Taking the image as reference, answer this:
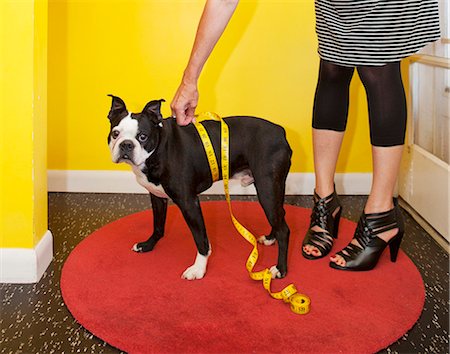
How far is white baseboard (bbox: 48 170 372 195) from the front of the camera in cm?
227

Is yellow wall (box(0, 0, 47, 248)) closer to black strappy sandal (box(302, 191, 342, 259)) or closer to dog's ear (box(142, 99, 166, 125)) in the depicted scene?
dog's ear (box(142, 99, 166, 125))

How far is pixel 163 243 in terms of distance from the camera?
1.69 meters

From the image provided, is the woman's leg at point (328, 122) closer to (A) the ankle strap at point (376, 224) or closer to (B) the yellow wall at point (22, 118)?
(A) the ankle strap at point (376, 224)

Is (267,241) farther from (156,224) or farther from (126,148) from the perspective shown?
(126,148)

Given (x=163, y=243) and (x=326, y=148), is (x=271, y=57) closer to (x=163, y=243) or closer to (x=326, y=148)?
(x=326, y=148)

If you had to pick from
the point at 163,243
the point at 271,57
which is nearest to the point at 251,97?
the point at 271,57

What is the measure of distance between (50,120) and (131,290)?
1.14 m

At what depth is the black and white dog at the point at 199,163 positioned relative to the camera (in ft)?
4.56

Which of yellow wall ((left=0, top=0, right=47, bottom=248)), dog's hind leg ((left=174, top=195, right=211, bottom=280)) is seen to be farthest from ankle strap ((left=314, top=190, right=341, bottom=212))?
yellow wall ((left=0, top=0, right=47, bottom=248))

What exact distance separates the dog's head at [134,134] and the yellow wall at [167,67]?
33.6 inches

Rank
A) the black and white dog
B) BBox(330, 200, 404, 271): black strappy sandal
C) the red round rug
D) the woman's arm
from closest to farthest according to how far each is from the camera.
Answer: the red round rug
the woman's arm
the black and white dog
BBox(330, 200, 404, 271): black strappy sandal

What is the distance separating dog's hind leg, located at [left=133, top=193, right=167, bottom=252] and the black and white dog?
135mm

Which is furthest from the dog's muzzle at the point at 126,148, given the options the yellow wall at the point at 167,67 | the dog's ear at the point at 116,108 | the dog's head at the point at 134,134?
the yellow wall at the point at 167,67

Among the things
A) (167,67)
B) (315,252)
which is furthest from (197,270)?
(167,67)
